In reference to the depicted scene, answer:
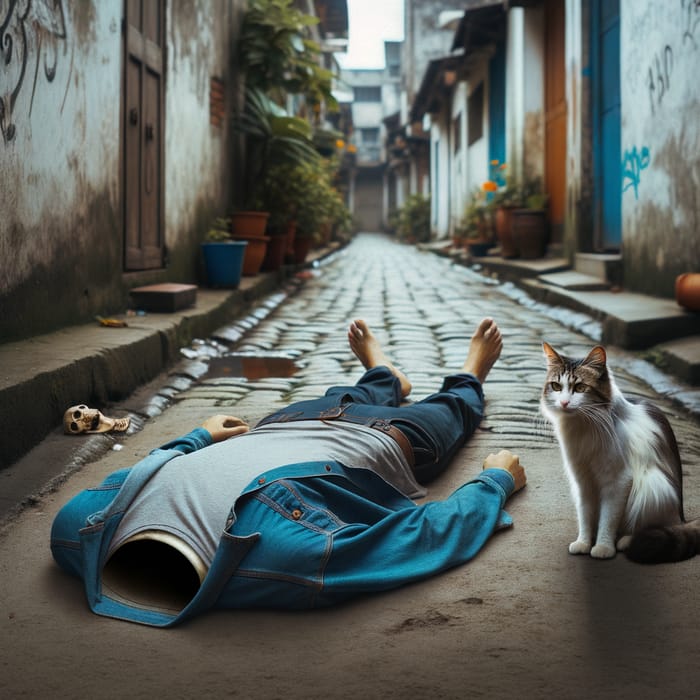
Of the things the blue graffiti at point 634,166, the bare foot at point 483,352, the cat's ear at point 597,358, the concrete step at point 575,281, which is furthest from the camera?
the concrete step at point 575,281

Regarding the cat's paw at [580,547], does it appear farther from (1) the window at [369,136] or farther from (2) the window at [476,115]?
(1) the window at [369,136]

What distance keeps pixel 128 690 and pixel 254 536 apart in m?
0.43

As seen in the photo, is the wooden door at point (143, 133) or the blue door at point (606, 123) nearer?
the wooden door at point (143, 133)

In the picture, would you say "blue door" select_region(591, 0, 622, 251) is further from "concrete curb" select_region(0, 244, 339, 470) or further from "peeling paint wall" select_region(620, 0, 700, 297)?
"concrete curb" select_region(0, 244, 339, 470)

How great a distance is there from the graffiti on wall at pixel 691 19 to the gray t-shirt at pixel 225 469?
488 centimetres

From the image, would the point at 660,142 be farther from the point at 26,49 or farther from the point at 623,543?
the point at 623,543

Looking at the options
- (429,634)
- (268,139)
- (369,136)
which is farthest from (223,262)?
(369,136)

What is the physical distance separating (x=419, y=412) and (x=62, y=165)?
2.93 meters

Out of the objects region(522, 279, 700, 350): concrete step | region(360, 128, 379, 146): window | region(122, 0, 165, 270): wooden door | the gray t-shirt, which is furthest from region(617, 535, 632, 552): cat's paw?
region(360, 128, 379, 146): window

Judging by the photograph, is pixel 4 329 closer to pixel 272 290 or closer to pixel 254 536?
pixel 254 536


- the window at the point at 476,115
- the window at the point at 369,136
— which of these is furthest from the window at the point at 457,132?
the window at the point at 369,136

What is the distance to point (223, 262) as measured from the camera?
8.53 meters

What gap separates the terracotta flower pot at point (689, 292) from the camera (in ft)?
18.9

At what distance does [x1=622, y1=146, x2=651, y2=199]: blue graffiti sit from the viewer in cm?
772
